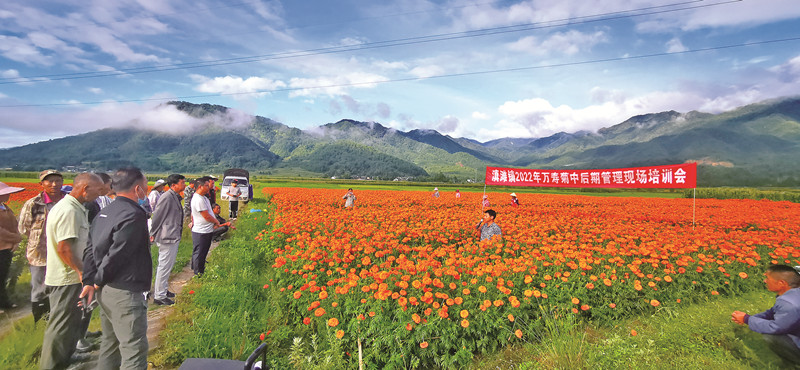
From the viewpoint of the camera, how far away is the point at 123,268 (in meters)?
3.18

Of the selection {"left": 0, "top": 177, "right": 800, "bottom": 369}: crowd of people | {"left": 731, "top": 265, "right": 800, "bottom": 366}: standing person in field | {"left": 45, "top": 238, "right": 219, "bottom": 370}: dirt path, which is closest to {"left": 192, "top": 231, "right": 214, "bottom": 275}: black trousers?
{"left": 45, "top": 238, "right": 219, "bottom": 370}: dirt path

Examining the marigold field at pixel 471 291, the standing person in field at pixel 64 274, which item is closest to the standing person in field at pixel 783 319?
the marigold field at pixel 471 291

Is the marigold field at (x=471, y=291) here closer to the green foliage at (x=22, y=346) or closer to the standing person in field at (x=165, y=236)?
the standing person in field at (x=165, y=236)

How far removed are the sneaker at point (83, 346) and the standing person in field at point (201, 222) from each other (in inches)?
99.6

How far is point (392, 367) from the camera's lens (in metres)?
3.66

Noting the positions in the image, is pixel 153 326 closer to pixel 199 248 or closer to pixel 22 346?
pixel 22 346

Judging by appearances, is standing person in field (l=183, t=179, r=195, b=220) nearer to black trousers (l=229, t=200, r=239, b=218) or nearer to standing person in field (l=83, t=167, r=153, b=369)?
black trousers (l=229, t=200, r=239, b=218)

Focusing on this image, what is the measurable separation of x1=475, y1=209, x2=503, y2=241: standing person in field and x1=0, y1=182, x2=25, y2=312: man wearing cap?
24.5 ft

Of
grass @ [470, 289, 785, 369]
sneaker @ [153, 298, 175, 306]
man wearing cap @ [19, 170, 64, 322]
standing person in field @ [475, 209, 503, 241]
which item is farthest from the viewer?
standing person in field @ [475, 209, 503, 241]

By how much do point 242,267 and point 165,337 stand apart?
2550 millimetres

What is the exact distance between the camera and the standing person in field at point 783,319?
3438mm

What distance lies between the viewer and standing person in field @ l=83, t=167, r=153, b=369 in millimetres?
3152

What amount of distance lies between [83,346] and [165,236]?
6.42 ft

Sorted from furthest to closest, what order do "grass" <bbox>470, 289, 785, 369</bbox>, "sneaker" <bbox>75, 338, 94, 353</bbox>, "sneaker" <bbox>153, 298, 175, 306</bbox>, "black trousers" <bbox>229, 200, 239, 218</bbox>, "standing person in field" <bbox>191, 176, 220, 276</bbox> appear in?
"black trousers" <bbox>229, 200, 239, 218</bbox>, "standing person in field" <bbox>191, 176, 220, 276</bbox>, "sneaker" <bbox>153, 298, 175, 306</bbox>, "sneaker" <bbox>75, 338, 94, 353</bbox>, "grass" <bbox>470, 289, 785, 369</bbox>
